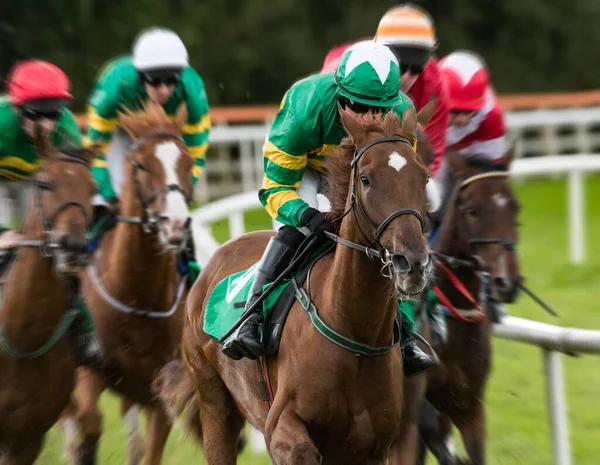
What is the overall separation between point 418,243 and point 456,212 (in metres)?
1.89

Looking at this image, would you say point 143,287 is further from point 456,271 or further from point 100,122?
point 456,271

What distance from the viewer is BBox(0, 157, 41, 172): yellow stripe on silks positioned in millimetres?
5535

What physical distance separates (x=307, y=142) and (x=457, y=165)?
138 centimetres

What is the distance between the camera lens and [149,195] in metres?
5.70

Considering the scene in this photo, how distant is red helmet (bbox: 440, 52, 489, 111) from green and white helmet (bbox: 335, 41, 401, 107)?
176 centimetres

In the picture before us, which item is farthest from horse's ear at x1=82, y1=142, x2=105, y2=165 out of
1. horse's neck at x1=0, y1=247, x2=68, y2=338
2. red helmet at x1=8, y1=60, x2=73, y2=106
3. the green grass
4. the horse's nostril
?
the horse's nostril

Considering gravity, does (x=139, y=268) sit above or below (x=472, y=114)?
below

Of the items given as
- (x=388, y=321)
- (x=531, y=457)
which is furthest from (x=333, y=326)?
(x=531, y=457)

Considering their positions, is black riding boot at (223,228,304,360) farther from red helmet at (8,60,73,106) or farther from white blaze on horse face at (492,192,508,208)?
red helmet at (8,60,73,106)

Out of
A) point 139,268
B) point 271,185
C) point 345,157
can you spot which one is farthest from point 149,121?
point 345,157

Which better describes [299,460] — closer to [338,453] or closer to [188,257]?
[338,453]

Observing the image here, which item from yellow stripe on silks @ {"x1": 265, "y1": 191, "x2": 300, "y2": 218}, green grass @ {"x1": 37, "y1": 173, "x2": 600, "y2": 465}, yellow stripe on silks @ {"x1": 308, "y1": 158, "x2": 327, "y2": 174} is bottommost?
green grass @ {"x1": 37, "y1": 173, "x2": 600, "y2": 465}

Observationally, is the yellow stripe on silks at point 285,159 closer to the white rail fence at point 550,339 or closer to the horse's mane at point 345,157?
the horse's mane at point 345,157

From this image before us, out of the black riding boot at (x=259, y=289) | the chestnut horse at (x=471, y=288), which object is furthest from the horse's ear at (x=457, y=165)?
the black riding boot at (x=259, y=289)
